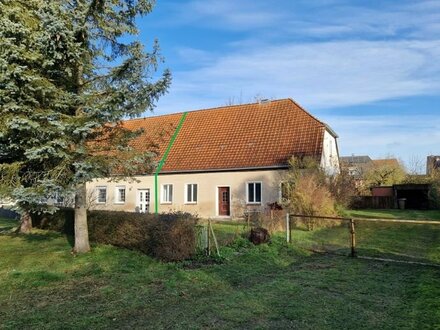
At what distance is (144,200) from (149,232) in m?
17.0

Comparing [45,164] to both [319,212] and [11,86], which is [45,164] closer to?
[11,86]

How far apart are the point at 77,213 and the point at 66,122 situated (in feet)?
10.7

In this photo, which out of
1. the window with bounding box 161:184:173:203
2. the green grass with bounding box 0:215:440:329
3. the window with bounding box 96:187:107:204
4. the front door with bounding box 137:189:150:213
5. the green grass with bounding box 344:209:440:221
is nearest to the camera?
the green grass with bounding box 0:215:440:329

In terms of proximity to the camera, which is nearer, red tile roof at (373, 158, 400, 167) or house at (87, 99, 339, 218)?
house at (87, 99, 339, 218)

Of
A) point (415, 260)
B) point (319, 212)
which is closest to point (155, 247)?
point (415, 260)

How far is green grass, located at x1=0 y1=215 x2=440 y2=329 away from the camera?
610 centimetres

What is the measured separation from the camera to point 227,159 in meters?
25.4

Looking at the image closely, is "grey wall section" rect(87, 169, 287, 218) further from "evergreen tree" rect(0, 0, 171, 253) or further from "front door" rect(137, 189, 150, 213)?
"evergreen tree" rect(0, 0, 171, 253)

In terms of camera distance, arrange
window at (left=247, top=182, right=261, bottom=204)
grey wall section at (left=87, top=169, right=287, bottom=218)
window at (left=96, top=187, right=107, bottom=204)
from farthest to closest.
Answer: window at (left=96, top=187, right=107, bottom=204) < window at (left=247, top=182, right=261, bottom=204) < grey wall section at (left=87, top=169, right=287, bottom=218)

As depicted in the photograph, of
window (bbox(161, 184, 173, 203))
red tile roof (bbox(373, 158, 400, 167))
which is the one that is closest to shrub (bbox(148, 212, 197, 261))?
window (bbox(161, 184, 173, 203))

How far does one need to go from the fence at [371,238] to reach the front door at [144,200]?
505 inches

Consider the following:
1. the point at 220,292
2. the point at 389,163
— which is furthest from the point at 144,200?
the point at 389,163

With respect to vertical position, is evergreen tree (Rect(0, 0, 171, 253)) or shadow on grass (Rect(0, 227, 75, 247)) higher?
evergreen tree (Rect(0, 0, 171, 253))

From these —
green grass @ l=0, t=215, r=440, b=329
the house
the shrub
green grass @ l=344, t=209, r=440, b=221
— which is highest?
the house
